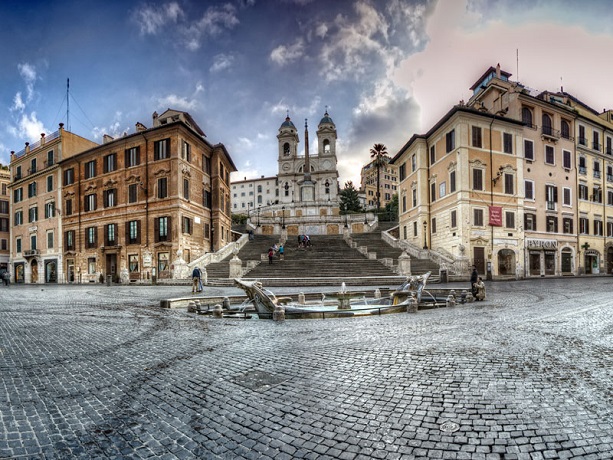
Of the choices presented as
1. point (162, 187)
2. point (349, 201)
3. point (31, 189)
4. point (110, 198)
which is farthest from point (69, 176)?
point (349, 201)

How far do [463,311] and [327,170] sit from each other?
7328 cm

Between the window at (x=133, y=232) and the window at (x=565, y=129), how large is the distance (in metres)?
41.7

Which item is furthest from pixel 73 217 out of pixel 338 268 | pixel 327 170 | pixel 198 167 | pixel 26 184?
pixel 327 170

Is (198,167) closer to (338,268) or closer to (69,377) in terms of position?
(338,268)

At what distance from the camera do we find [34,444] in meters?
2.93

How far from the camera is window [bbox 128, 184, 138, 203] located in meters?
32.0

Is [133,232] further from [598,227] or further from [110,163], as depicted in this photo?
[598,227]

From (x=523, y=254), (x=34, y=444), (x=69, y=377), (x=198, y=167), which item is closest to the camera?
(x=34, y=444)

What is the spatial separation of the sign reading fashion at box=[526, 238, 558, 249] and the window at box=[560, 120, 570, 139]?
10.7 metres

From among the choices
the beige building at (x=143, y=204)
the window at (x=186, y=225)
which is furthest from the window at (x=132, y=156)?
the window at (x=186, y=225)

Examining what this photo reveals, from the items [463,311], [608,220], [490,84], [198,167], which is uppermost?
[490,84]

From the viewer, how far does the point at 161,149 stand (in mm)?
31078

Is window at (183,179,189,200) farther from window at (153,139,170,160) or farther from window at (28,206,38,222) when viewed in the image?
window at (28,206,38,222)

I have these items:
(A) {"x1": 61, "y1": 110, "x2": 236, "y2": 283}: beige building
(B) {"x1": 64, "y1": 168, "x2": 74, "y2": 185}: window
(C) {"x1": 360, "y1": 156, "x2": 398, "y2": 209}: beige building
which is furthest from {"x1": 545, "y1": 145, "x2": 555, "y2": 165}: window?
(C) {"x1": 360, "y1": 156, "x2": 398, "y2": 209}: beige building
